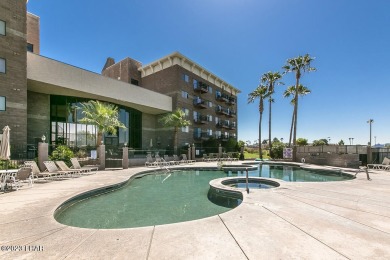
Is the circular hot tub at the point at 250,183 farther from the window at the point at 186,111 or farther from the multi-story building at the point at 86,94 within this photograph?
the window at the point at 186,111

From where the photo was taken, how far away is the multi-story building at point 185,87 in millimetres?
29625

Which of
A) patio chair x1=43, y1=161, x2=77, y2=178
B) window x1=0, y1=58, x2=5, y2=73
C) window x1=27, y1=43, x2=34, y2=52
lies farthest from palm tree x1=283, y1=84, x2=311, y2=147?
window x1=27, y1=43, x2=34, y2=52

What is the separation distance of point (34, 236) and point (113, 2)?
17606 millimetres

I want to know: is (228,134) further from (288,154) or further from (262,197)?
(262,197)

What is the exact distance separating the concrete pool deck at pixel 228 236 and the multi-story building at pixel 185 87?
24563mm

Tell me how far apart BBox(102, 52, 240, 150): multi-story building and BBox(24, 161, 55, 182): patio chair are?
18714 mm

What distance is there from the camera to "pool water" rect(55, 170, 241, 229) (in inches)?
221

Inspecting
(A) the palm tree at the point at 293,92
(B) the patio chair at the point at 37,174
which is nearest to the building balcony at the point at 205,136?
(A) the palm tree at the point at 293,92

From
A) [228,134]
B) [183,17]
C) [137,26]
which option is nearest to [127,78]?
[137,26]

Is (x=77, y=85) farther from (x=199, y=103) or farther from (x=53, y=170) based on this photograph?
(x=199, y=103)

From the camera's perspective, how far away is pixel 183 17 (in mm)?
19844

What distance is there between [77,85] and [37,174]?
11.3 m

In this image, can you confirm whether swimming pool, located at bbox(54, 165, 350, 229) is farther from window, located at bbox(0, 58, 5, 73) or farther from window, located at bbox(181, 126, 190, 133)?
window, located at bbox(181, 126, 190, 133)

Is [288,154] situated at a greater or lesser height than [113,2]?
lesser
